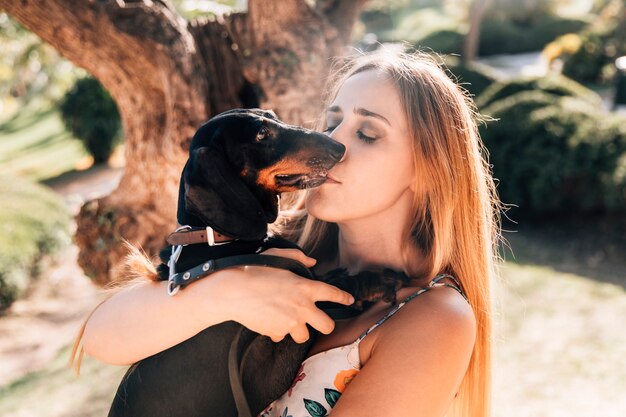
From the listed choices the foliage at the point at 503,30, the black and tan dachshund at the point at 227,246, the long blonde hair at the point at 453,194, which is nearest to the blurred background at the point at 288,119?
the long blonde hair at the point at 453,194

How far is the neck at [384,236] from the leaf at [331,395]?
0.47 m

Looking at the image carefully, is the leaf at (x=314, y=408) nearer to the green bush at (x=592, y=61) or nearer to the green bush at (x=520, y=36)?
the green bush at (x=592, y=61)

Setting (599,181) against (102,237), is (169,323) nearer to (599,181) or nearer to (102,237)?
(102,237)

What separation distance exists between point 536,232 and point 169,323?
6732 mm

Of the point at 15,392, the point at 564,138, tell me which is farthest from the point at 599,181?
the point at 15,392

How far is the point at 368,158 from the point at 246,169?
14.3 inches

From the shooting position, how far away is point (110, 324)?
170cm

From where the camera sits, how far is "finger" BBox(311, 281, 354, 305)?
5.50 ft

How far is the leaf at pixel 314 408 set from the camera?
66.3 inches

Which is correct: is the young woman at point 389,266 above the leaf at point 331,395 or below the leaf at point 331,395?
above

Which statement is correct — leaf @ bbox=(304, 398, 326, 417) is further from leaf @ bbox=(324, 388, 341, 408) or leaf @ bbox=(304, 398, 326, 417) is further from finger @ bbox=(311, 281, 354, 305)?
finger @ bbox=(311, 281, 354, 305)

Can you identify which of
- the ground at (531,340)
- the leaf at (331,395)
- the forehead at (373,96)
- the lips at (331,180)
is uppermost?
the forehead at (373,96)

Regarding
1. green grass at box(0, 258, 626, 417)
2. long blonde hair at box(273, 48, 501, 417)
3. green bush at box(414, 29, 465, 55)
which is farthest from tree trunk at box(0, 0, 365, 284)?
green bush at box(414, 29, 465, 55)

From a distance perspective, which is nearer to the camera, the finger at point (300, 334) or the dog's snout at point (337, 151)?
the finger at point (300, 334)
